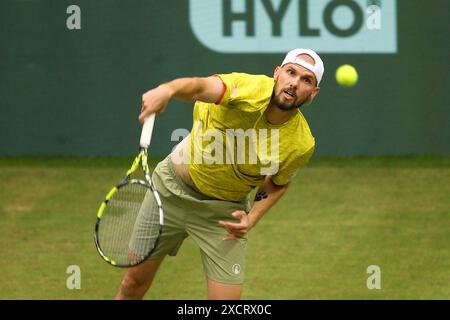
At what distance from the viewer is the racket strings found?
627 cm

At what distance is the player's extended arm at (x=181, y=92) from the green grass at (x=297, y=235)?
100 inches

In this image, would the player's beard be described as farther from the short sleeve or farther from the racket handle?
the racket handle

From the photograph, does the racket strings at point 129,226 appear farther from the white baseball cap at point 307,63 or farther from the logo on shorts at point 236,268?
the white baseball cap at point 307,63

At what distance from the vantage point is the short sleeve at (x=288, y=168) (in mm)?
6303

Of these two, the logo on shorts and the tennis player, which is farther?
the logo on shorts

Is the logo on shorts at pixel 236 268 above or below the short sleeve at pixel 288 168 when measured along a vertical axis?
below

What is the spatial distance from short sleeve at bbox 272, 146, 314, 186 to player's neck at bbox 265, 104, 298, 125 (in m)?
0.25

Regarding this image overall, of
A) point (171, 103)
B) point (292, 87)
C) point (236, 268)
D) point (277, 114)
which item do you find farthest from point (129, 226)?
point (171, 103)

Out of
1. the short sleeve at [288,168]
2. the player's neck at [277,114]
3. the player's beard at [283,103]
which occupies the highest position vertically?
the player's beard at [283,103]

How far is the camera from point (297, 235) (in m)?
9.36

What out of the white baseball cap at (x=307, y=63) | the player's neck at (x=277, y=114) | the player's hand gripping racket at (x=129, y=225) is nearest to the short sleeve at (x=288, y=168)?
the player's neck at (x=277, y=114)

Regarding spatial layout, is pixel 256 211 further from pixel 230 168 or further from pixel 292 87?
pixel 292 87

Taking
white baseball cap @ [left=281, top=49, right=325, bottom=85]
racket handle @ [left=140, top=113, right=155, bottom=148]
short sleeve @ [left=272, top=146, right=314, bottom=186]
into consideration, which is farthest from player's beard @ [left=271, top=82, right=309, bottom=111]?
racket handle @ [left=140, top=113, right=155, bottom=148]

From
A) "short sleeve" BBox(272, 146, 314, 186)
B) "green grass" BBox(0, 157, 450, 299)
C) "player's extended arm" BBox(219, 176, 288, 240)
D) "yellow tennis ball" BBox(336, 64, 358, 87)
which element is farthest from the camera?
"yellow tennis ball" BBox(336, 64, 358, 87)
